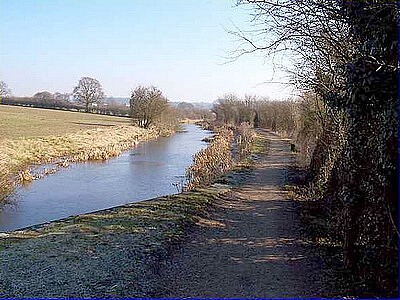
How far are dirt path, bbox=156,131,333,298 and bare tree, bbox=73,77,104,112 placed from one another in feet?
225

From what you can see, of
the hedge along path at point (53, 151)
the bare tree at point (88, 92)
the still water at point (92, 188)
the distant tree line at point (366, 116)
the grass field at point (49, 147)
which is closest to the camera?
the distant tree line at point (366, 116)

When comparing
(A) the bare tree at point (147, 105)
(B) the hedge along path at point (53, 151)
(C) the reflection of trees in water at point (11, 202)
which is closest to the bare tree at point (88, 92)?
(A) the bare tree at point (147, 105)

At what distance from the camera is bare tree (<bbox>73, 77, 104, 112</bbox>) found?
7731 cm

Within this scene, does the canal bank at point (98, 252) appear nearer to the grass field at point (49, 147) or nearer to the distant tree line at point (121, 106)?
the grass field at point (49, 147)

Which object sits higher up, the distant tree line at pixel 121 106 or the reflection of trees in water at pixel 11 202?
the distant tree line at pixel 121 106

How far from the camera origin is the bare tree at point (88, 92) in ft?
254

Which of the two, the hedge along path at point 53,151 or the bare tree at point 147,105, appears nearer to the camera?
the hedge along path at point 53,151

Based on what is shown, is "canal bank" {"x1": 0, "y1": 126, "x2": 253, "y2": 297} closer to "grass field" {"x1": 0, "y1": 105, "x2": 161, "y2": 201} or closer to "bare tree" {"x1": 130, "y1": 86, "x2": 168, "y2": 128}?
"grass field" {"x1": 0, "y1": 105, "x2": 161, "y2": 201}

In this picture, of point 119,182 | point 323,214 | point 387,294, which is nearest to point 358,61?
point 387,294

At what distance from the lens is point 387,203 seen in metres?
6.12

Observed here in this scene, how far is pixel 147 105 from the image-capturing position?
55438 millimetres

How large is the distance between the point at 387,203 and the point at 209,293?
2781mm

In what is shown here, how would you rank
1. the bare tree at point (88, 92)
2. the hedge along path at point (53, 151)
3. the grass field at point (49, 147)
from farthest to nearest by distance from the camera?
1. the bare tree at point (88, 92)
2. the grass field at point (49, 147)
3. the hedge along path at point (53, 151)

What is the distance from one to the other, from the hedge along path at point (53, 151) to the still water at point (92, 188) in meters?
0.87
